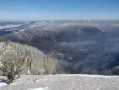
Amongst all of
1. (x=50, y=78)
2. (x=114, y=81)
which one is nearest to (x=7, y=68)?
(x=50, y=78)

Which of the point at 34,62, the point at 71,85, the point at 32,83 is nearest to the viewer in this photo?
the point at 71,85

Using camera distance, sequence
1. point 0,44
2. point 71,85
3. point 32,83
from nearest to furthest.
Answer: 1. point 71,85
2. point 32,83
3. point 0,44

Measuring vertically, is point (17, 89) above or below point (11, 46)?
above

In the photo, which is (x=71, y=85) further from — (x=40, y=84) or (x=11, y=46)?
(x=11, y=46)

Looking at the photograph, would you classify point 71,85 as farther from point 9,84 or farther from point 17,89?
point 9,84

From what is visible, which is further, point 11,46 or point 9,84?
point 11,46

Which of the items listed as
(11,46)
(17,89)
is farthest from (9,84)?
(11,46)

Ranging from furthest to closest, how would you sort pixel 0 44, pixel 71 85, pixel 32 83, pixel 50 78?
pixel 0 44
pixel 50 78
pixel 32 83
pixel 71 85

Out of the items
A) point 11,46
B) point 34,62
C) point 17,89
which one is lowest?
point 34,62

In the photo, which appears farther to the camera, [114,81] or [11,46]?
[11,46]
